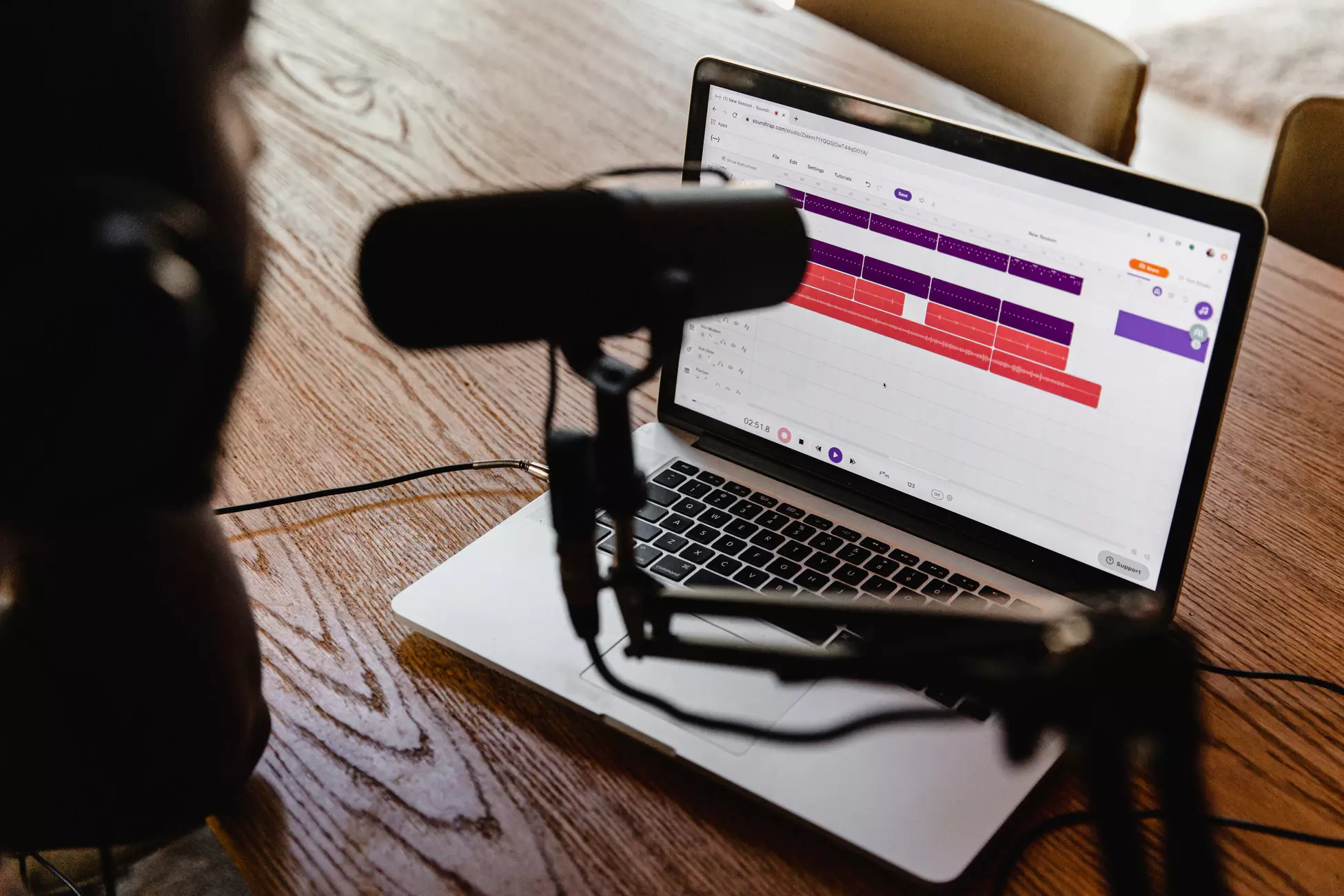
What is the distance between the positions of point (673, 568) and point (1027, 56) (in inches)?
41.4

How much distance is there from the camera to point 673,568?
28.9 inches

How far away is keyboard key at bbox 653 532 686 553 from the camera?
75 centimetres

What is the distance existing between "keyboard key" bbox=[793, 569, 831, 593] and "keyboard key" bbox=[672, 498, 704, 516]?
0.09 metres

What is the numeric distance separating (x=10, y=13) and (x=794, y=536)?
544mm

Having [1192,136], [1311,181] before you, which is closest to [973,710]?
[1311,181]

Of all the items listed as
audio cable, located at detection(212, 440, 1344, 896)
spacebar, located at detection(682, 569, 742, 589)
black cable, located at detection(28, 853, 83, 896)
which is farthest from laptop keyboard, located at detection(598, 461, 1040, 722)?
→ black cable, located at detection(28, 853, 83, 896)

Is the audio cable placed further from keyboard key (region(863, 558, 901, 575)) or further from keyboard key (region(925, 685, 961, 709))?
keyboard key (region(863, 558, 901, 575))

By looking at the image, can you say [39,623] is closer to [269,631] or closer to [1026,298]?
[269,631]

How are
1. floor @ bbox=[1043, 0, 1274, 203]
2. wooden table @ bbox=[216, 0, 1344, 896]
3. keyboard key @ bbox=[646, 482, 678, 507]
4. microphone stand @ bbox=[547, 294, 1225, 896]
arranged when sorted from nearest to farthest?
1. microphone stand @ bbox=[547, 294, 1225, 896]
2. wooden table @ bbox=[216, 0, 1344, 896]
3. keyboard key @ bbox=[646, 482, 678, 507]
4. floor @ bbox=[1043, 0, 1274, 203]

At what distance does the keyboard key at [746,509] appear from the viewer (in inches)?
30.9

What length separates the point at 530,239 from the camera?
396 millimetres

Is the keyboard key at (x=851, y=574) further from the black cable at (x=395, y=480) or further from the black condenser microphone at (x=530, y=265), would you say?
the black condenser microphone at (x=530, y=265)

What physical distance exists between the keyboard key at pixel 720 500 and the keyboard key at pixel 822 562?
7cm

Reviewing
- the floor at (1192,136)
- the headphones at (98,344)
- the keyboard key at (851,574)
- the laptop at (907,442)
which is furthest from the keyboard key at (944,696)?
the floor at (1192,136)
